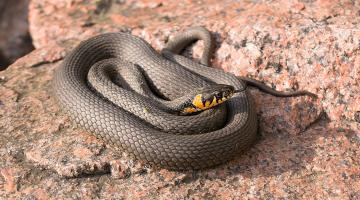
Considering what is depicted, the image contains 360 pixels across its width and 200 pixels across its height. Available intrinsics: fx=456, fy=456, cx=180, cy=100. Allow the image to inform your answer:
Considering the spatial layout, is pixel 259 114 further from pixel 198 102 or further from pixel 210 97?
pixel 198 102

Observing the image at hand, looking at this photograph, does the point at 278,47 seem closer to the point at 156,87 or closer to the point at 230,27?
the point at 230,27

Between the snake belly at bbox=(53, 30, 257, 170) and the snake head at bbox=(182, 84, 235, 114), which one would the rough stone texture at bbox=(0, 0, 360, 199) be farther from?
the snake head at bbox=(182, 84, 235, 114)

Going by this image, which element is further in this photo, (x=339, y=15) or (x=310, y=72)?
(x=339, y=15)

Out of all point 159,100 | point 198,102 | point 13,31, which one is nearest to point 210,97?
point 198,102

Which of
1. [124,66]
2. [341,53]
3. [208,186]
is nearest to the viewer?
[208,186]

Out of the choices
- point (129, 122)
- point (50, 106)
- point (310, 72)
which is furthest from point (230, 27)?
point (50, 106)

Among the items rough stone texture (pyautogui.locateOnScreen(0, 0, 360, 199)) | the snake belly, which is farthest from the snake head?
rough stone texture (pyautogui.locateOnScreen(0, 0, 360, 199))

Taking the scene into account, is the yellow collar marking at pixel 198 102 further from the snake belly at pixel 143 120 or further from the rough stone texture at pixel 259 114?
the rough stone texture at pixel 259 114

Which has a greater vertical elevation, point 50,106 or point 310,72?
point 310,72
